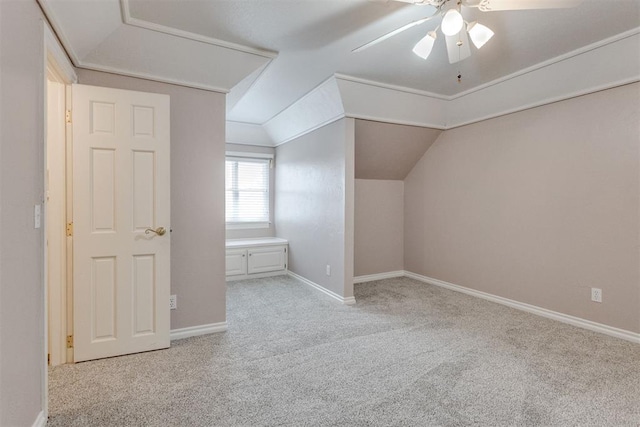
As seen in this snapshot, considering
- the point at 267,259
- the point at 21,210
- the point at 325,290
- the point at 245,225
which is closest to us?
the point at 21,210

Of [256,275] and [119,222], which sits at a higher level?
[119,222]

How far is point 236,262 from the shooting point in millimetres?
4781

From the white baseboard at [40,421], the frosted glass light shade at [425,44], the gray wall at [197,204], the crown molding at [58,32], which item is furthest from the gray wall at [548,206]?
the white baseboard at [40,421]

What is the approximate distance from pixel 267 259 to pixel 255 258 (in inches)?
7.8

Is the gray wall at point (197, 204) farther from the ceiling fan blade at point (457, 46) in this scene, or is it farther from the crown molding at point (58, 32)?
the ceiling fan blade at point (457, 46)

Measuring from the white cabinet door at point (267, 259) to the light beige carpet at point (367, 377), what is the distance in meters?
1.58

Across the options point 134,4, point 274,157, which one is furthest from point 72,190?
point 274,157

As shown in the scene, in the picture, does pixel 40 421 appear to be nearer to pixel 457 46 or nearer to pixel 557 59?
pixel 457 46

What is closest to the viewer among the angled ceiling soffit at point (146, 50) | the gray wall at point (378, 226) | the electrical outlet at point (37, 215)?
the electrical outlet at point (37, 215)

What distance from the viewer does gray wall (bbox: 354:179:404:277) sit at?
4.84 meters

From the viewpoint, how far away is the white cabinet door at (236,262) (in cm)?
471

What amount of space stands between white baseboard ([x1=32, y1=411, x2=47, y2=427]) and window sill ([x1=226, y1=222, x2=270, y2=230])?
3.59 meters

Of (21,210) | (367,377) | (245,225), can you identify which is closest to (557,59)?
(367,377)

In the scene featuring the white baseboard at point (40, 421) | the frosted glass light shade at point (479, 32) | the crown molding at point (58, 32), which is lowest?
the white baseboard at point (40, 421)
